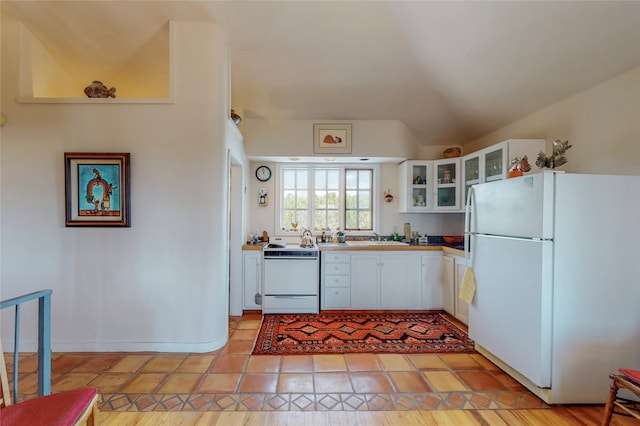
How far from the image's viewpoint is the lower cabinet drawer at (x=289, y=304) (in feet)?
11.7

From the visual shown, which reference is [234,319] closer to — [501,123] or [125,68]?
[125,68]

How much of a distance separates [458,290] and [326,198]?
2.15 m

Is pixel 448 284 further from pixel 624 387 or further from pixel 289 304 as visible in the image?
pixel 624 387

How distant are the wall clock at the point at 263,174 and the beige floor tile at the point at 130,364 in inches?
99.3

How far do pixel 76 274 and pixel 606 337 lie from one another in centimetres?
416

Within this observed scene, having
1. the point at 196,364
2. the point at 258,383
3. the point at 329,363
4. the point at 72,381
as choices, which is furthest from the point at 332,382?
the point at 72,381

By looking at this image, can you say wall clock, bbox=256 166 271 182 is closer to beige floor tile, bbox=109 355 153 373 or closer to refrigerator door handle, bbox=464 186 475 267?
beige floor tile, bbox=109 355 153 373

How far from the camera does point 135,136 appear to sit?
2.61 m

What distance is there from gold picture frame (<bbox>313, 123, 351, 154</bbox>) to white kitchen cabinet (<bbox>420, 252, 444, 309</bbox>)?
1.78m

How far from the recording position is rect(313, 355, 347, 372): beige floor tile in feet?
7.68

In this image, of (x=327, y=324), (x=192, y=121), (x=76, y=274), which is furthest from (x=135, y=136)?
(x=327, y=324)

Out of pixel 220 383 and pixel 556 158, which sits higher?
pixel 556 158

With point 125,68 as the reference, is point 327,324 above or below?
below

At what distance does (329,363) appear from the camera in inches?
95.3
